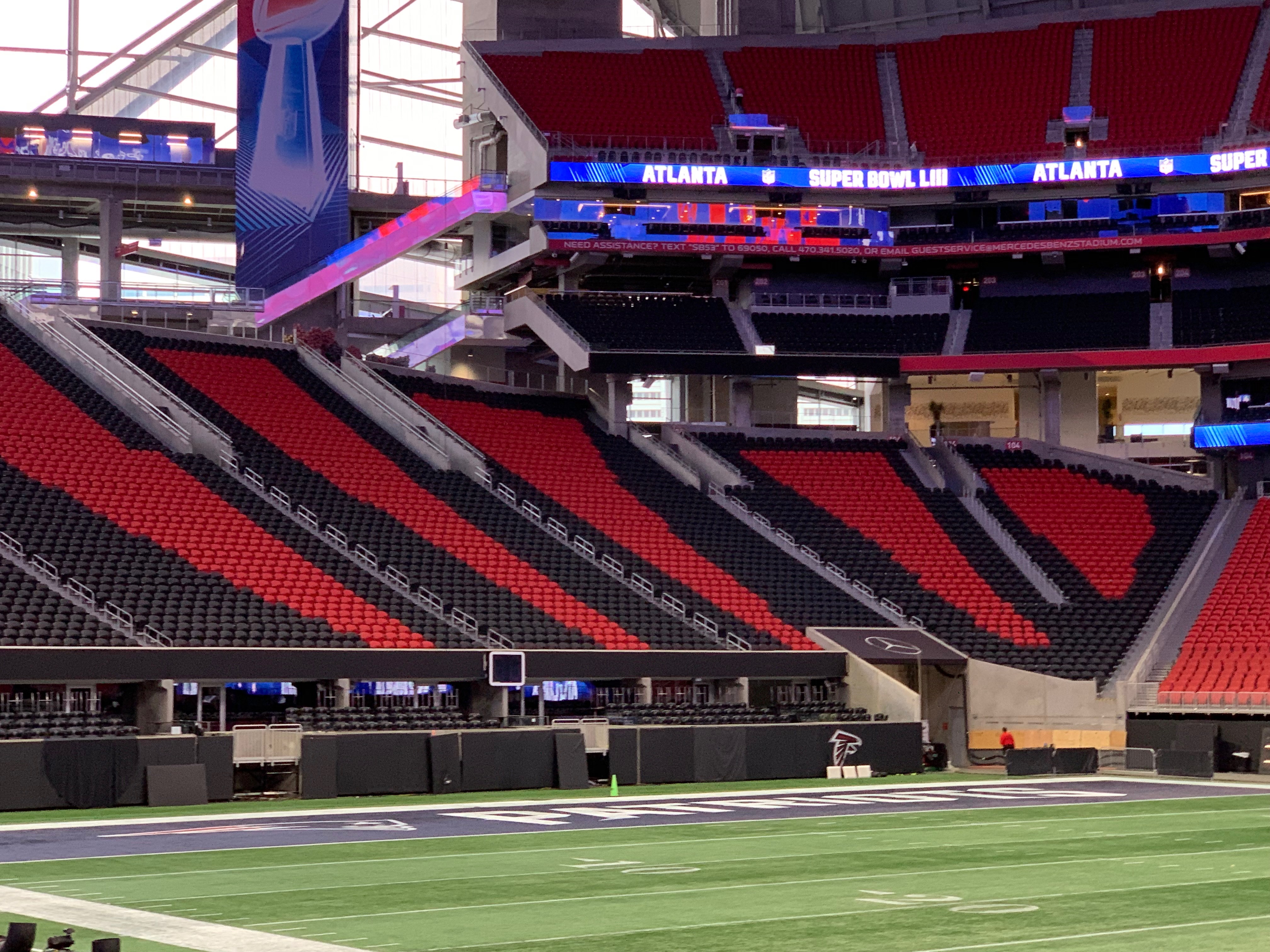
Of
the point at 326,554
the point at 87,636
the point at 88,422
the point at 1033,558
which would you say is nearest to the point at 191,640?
the point at 87,636

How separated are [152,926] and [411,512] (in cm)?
2801

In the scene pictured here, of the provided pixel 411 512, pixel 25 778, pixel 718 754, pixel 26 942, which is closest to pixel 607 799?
pixel 718 754

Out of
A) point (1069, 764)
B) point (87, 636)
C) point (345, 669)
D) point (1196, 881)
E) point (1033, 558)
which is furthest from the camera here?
point (1033, 558)

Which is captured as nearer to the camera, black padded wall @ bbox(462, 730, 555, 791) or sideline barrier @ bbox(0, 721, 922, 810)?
sideline barrier @ bbox(0, 721, 922, 810)

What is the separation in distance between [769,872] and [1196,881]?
458 cm

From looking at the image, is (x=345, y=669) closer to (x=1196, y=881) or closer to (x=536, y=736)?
(x=536, y=736)

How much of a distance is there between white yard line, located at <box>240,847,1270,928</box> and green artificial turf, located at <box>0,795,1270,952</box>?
46 millimetres

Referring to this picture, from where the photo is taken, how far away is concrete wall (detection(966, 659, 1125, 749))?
43.0 meters

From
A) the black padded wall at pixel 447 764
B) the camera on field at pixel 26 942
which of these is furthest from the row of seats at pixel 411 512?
the camera on field at pixel 26 942

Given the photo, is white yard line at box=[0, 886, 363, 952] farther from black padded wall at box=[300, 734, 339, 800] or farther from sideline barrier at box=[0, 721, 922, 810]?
black padded wall at box=[300, 734, 339, 800]

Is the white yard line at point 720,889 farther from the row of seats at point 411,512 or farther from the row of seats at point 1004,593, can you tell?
the row of seats at point 1004,593

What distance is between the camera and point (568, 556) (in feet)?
145

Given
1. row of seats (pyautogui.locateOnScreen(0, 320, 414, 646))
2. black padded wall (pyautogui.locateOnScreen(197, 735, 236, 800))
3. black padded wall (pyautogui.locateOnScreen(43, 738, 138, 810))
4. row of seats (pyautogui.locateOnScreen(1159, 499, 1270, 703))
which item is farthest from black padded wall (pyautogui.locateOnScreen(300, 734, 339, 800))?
row of seats (pyautogui.locateOnScreen(1159, 499, 1270, 703))

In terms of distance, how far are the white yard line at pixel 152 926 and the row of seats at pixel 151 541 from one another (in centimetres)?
1509
